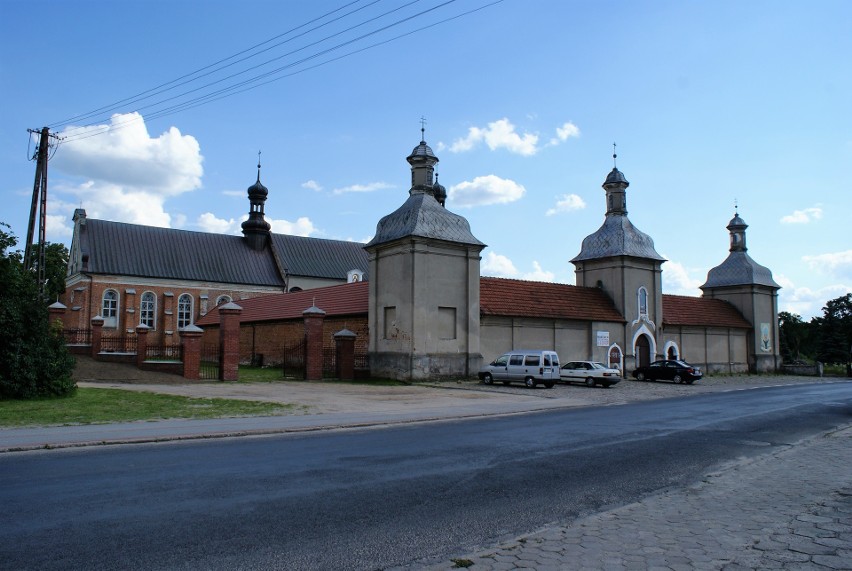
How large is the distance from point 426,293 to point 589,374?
8.62 meters

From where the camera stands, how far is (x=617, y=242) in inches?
1687

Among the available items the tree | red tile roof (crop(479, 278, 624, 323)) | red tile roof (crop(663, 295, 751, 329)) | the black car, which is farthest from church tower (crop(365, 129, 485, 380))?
the tree

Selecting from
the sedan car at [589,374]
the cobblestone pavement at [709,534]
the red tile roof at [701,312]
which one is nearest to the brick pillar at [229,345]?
the sedan car at [589,374]

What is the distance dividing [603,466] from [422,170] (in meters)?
27.2

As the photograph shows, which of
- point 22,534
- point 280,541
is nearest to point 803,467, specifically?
point 280,541

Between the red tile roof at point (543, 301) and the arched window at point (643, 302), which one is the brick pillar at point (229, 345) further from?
the arched window at point (643, 302)

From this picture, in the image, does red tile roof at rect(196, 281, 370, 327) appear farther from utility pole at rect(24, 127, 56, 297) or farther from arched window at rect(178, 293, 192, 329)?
utility pole at rect(24, 127, 56, 297)

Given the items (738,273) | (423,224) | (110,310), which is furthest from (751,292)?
(110,310)

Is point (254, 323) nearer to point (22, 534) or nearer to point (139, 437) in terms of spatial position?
point (139, 437)

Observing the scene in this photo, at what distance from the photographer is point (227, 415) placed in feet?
55.0

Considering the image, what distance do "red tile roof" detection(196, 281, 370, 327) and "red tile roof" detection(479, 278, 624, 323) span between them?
267 inches

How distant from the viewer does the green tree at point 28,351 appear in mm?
19297

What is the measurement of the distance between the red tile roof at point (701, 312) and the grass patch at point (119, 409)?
3314 cm

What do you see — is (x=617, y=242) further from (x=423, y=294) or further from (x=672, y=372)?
(x=423, y=294)
